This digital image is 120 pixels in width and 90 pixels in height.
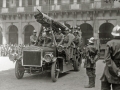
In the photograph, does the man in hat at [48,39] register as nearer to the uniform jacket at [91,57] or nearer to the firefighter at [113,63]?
the uniform jacket at [91,57]

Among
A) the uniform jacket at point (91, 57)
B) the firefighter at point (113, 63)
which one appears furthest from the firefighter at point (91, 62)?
the firefighter at point (113, 63)

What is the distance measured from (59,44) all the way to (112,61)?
5.60 m

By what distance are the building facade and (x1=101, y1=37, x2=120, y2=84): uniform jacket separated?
19727 mm

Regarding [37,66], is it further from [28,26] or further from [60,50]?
[28,26]

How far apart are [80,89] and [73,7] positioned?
62.7ft

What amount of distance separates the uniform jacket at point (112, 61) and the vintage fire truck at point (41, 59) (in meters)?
4.53

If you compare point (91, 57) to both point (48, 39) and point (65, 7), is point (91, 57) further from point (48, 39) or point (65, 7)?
point (65, 7)

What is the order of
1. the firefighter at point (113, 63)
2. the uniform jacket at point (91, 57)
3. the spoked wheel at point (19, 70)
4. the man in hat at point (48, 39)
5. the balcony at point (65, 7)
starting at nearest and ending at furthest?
the firefighter at point (113, 63) → the uniform jacket at point (91, 57) → the spoked wheel at point (19, 70) → the man in hat at point (48, 39) → the balcony at point (65, 7)

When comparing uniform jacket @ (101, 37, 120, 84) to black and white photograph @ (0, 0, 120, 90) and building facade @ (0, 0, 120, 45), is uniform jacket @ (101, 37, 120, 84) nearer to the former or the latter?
black and white photograph @ (0, 0, 120, 90)

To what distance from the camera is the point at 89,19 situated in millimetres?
24797

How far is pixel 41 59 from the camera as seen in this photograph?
860 centimetres

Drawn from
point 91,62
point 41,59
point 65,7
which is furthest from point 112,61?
point 65,7

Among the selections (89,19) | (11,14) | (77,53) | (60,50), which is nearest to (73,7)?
(89,19)

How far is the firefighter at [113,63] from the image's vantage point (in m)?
4.12
